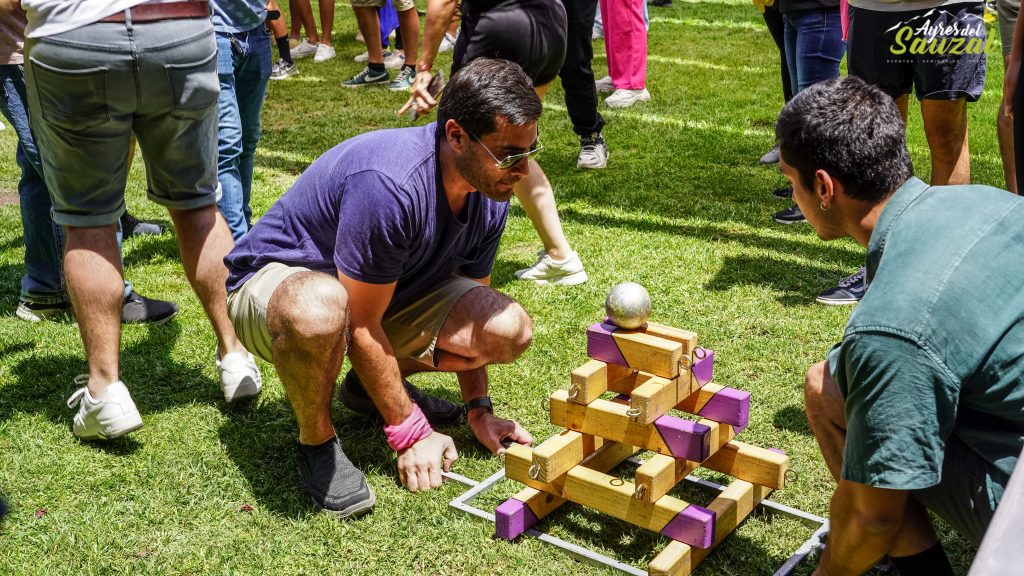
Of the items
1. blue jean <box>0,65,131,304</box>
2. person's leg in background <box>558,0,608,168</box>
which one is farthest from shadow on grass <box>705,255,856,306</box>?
Result: blue jean <box>0,65,131,304</box>

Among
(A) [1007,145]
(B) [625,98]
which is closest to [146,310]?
(A) [1007,145]

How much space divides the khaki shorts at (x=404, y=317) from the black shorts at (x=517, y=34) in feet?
5.39

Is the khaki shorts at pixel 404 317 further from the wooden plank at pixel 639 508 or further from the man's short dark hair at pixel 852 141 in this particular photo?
the man's short dark hair at pixel 852 141

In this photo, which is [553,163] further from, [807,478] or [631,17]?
[807,478]

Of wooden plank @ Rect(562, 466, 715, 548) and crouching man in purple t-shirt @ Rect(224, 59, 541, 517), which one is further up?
crouching man in purple t-shirt @ Rect(224, 59, 541, 517)

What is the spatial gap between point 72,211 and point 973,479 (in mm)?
2783

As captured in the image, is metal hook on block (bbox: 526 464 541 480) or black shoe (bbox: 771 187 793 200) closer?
metal hook on block (bbox: 526 464 541 480)

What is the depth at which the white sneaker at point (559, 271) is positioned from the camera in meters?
4.73

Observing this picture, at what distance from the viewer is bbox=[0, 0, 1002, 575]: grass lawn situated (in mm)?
2793

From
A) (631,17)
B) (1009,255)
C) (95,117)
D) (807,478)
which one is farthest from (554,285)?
(631,17)

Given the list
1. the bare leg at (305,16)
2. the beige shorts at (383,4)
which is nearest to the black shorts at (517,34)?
the beige shorts at (383,4)

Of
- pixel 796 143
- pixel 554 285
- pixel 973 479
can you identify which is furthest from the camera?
pixel 554 285

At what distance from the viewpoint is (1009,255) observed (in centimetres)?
189

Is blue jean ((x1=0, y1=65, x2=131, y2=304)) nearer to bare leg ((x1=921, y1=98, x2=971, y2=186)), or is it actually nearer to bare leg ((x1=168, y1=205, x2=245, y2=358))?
bare leg ((x1=168, y1=205, x2=245, y2=358))
